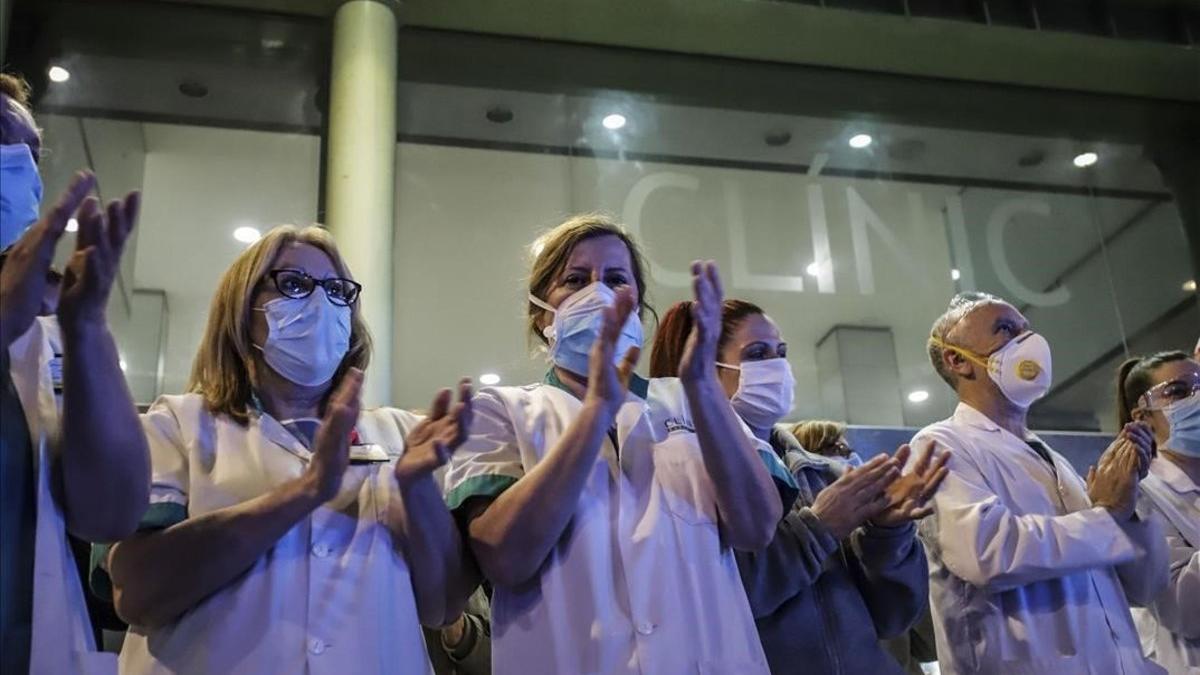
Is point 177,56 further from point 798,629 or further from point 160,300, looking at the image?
point 798,629

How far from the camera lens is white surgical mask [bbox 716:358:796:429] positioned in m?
2.63

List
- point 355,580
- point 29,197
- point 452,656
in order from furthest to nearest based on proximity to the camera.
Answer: point 452,656
point 355,580
point 29,197

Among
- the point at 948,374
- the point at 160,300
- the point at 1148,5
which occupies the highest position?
the point at 1148,5

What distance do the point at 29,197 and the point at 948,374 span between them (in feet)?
7.63

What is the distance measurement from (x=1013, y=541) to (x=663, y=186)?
13.1 feet

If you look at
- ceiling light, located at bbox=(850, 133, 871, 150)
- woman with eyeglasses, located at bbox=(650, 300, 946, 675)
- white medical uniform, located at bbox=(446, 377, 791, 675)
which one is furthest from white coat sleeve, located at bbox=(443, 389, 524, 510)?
ceiling light, located at bbox=(850, 133, 871, 150)

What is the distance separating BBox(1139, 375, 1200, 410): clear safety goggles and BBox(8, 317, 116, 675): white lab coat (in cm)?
286

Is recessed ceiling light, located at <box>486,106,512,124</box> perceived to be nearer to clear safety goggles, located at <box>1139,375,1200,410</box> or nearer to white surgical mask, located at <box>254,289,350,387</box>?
clear safety goggles, located at <box>1139,375,1200,410</box>

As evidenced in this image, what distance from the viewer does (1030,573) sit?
2414 millimetres

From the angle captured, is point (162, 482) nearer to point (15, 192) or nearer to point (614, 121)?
point (15, 192)

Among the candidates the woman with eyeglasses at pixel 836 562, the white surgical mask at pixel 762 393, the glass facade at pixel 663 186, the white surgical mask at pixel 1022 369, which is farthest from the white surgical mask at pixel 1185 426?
the glass facade at pixel 663 186

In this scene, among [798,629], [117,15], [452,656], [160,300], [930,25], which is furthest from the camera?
[930,25]

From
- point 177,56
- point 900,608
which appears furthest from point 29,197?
point 177,56

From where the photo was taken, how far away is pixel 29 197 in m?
1.54
